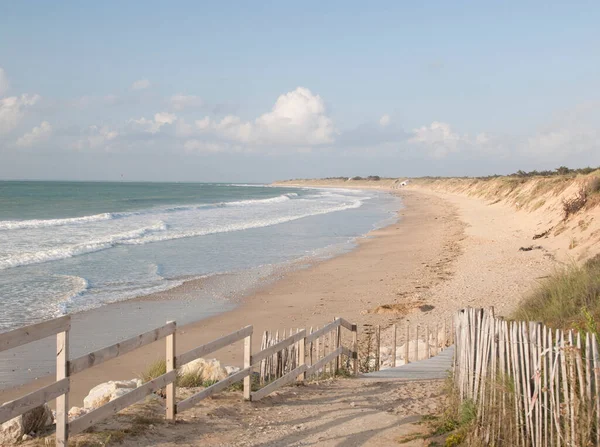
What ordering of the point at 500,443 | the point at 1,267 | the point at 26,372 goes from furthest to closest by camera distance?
1. the point at 1,267
2. the point at 26,372
3. the point at 500,443

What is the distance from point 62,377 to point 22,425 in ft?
3.37

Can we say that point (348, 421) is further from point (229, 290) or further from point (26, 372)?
point (229, 290)

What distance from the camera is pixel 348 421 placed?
7.00 m

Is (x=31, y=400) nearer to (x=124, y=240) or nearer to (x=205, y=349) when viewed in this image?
(x=205, y=349)

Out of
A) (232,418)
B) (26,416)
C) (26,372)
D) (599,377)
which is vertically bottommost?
(26,372)

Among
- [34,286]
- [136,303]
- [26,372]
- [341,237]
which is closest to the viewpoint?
[26,372]

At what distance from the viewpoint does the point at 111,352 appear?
566cm

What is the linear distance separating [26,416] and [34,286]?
1405 cm

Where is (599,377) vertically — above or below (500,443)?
above

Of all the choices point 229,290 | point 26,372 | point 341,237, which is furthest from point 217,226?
point 26,372

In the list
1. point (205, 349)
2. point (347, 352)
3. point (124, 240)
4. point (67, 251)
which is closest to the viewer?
point (205, 349)

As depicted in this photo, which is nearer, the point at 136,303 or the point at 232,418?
the point at 232,418

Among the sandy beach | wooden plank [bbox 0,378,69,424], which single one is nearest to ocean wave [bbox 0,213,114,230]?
the sandy beach

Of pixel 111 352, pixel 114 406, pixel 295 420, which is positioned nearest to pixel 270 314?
pixel 295 420
